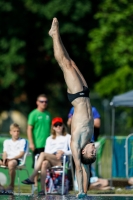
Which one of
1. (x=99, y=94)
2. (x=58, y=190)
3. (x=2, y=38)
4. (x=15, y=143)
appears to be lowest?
(x=58, y=190)

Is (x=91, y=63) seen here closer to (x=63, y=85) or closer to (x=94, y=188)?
(x=63, y=85)

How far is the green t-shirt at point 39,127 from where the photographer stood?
596 inches

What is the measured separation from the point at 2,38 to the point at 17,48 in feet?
3.30

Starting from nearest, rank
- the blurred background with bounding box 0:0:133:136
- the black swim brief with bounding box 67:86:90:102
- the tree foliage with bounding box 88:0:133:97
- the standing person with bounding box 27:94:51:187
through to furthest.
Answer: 1. the black swim brief with bounding box 67:86:90:102
2. the standing person with bounding box 27:94:51:187
3. the tree foliage with bounding box 88:0:133:97
4. the blurred background with bounding box 0:0:133:136

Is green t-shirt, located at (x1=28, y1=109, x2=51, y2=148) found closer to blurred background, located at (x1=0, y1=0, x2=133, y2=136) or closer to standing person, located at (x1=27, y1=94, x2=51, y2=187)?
standing person, located at (x1=27, y1=94, x2=51, y2=187)

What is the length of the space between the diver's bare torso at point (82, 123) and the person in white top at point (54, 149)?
2.73 m

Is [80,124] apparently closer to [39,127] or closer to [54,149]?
[54,149]

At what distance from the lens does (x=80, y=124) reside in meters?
11.4

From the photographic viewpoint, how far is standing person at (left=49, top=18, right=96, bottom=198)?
1120 cm

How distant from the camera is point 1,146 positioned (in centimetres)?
1614

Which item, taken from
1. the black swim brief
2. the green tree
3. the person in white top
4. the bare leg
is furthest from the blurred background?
the black swim brief

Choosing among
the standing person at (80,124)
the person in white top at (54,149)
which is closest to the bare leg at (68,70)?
the standing person at (80,124)

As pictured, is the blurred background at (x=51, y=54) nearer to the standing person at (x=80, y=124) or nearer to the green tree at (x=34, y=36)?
the green tree at (x=34, y=36)

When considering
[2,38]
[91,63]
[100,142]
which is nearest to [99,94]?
[91,63]
